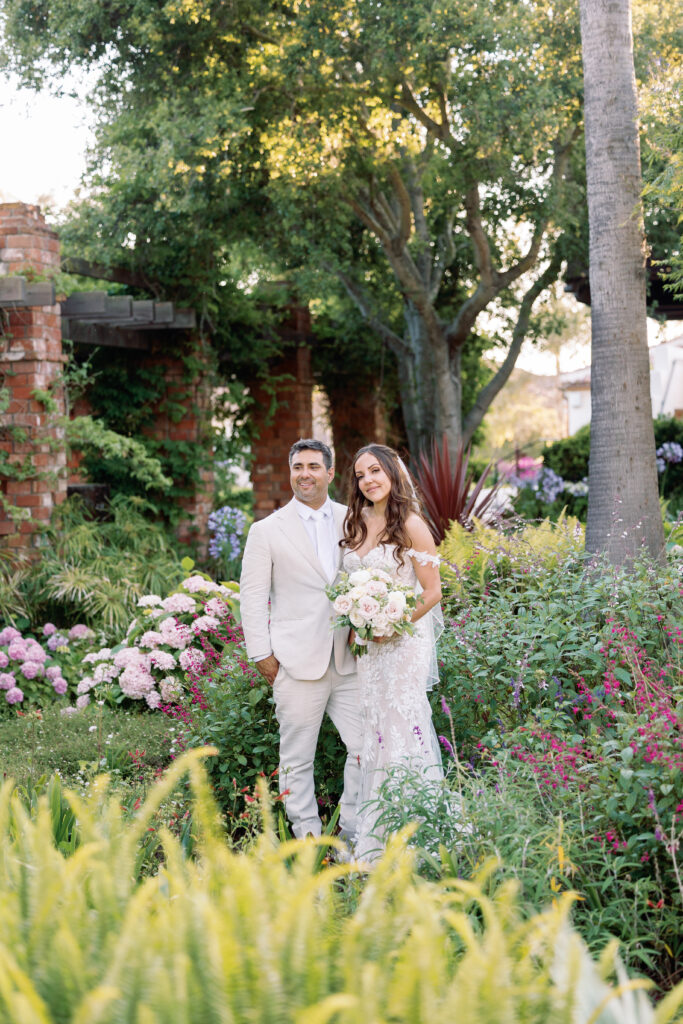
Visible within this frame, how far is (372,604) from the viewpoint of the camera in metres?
4.12

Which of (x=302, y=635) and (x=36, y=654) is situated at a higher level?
(x=302, y=635)

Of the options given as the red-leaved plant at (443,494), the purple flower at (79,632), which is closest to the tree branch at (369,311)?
the red-leaved plant at (443,494)

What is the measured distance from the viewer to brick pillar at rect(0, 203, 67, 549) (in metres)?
8.94

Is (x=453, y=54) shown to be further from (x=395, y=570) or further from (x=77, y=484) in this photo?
(x=395, y=570)

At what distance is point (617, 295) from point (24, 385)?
5135 millimetres

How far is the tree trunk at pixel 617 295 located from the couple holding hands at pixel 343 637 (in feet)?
7.21

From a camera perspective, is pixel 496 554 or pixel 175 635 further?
pixel 175 635

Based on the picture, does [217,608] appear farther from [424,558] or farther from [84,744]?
[424,558]

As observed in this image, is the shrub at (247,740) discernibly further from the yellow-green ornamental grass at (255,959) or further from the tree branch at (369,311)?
the tree branch at (369,311)

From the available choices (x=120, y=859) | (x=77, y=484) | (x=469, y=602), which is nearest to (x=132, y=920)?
(x=120, y=859)

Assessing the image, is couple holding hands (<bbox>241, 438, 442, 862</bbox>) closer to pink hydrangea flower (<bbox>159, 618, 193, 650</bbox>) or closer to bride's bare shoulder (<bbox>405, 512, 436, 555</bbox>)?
bride's bare shoulder (<bbox>405, 512, 436, 555</bbox>)

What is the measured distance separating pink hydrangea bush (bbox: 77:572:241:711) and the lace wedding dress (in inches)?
74.6

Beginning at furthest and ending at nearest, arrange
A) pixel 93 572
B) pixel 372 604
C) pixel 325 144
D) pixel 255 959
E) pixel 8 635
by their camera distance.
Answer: pixel 325 144 → pixel 93 572 → pixel 8 635 → pixel 372 604 → pixel 255 959

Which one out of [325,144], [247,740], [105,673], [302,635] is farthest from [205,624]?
[325,144]
